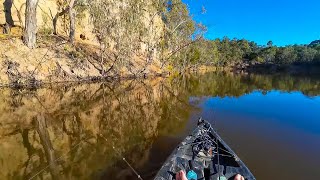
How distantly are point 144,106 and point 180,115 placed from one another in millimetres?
3975

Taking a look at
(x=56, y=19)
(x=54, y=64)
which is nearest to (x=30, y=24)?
(x=54, y=64)

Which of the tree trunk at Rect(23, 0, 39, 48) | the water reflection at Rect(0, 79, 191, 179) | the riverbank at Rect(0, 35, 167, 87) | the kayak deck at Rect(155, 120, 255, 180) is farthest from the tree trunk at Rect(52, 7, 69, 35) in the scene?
the kayak deck at Rect(155, 120, 255, 180)

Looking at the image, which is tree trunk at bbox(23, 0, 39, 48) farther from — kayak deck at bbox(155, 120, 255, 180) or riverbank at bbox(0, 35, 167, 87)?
kayak deck at bbox(155, 120, 255, 180)

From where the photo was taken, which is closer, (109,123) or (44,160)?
(44,160)

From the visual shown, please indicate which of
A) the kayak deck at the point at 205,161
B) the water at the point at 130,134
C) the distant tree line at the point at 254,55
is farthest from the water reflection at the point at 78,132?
the distant tree line at the point at 254,55

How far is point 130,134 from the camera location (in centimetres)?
1453

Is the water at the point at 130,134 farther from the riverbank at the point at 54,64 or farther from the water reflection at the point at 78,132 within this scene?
the riverbank at the point at 54,64

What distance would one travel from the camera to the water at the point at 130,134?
995cm

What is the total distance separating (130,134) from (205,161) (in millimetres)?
6212

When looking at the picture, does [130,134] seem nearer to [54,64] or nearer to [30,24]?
[54,64]

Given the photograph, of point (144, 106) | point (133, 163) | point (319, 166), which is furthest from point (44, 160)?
point (144, 106)

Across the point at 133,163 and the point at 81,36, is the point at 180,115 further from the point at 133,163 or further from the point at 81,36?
the point at 81,36

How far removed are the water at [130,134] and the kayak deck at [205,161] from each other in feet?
4.14

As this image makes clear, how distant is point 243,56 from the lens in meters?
132
